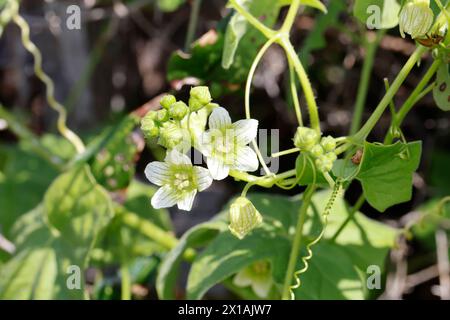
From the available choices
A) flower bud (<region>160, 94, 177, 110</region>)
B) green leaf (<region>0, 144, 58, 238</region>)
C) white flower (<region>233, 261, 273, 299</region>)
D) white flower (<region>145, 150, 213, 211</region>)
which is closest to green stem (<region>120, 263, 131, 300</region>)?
white flower (<region>233, 261, 273, 299</region>)

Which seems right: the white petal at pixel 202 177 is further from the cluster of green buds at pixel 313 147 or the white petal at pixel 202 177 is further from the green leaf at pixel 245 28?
the green leaf at pixel 245 28

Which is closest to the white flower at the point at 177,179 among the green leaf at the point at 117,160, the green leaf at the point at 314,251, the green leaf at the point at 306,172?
the green leaf at the point at 306,172

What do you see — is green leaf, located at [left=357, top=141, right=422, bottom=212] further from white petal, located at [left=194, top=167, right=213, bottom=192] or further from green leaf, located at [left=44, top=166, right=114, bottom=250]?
green leaf, located at [left=44, top=166, right=114, bottom=250]

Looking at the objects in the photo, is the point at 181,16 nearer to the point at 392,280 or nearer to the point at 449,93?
the point at 392,280

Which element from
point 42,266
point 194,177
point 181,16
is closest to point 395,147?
point 194,177
